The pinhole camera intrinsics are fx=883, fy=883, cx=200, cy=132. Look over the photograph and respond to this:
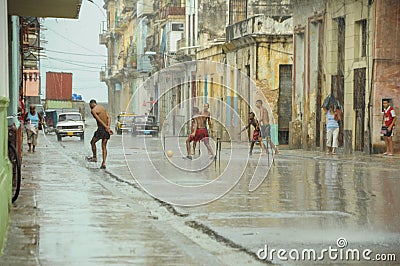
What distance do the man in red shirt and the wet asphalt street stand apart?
21.0 ft

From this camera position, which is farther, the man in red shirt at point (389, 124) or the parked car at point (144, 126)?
the parked car at point (144, 126)

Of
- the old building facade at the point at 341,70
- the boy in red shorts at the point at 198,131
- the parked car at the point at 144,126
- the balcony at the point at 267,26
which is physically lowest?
the parked car at the point at 144,126

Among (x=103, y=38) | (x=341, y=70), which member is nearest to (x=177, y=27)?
(x=341, y=70)

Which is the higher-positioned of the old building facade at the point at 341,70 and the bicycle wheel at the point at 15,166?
the old building facade at the point at 341,70

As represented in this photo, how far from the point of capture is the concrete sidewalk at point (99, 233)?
791cm

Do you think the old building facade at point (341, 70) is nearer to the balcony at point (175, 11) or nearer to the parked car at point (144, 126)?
the parked car at point (144, 126)

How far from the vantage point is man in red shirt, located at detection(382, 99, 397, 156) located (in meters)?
26.0

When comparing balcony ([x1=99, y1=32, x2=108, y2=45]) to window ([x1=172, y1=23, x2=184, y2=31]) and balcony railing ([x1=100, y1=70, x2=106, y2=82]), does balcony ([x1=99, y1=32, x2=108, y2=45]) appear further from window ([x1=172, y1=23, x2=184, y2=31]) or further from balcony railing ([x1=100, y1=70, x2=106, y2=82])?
window ([x1=172, y1=23, x2=184, y2=31])

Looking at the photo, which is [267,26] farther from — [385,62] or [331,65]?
[385,62]

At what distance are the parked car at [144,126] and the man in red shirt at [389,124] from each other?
26472 mm

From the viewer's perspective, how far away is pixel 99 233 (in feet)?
30.7

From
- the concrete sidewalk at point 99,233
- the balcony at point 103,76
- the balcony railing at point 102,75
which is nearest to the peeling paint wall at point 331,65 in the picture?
the concrete sidewalk at point 99,233

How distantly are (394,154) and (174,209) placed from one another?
615 inches

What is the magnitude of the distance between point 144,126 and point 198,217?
4124 centimetres
